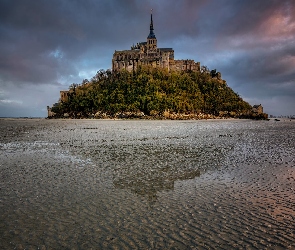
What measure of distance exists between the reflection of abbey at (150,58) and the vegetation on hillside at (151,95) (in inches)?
154

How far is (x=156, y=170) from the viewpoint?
979cm

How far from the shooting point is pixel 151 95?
90.0 meters

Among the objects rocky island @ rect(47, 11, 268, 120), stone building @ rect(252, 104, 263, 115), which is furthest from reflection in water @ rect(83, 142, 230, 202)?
stone building @ rect(252, 104, 263, 115)

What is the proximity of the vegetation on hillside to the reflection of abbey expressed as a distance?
154 inches

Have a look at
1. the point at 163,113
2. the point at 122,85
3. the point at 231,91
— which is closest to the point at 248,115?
the point at 231,91

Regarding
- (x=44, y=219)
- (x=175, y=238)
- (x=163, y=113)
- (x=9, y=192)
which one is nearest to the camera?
(x=175, y=238)

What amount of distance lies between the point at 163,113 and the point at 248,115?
41.1m

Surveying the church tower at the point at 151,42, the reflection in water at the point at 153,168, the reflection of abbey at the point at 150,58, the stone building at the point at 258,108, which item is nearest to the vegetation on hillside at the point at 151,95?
the reflection of abbey at the point at 150,58

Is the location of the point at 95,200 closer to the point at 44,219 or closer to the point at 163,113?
the point at 44,219

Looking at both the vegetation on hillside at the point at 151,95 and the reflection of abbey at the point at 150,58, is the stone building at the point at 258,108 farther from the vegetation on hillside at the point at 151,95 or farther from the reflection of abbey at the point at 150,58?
the reflection of abbey at the point at 150,58

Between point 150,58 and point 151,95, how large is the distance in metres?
27.5

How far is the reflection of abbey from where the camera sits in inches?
4269

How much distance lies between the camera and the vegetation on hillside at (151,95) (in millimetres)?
87688

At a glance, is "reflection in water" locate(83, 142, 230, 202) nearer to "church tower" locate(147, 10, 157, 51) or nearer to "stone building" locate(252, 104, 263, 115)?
"church tower" locate(147, 10, 157, 51)
